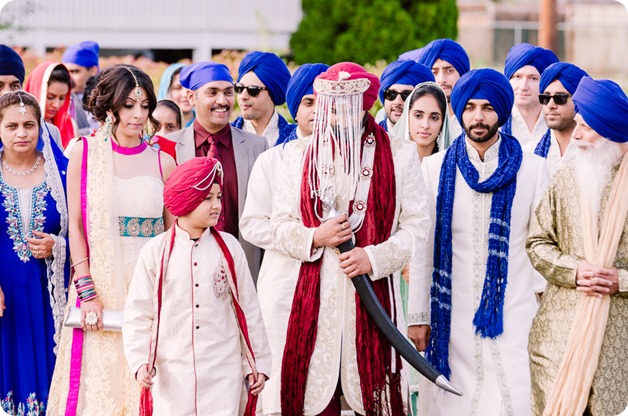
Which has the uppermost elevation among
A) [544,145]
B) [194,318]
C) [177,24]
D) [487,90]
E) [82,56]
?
[177,24]

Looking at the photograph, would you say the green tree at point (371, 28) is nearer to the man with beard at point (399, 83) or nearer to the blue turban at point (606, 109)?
the man with beard at point (399, 83)

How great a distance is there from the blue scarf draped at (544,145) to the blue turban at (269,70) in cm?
179

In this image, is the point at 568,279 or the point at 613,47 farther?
the point at 613,47

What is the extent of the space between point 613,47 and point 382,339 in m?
25.7

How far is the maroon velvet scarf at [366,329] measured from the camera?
577 centimetres

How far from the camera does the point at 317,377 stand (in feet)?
19.0

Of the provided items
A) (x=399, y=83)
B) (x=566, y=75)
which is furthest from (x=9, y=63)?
(x=566, y=75)

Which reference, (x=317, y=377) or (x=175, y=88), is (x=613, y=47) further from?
(x=317, y=377)

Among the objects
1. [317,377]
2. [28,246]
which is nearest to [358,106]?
[317,377]

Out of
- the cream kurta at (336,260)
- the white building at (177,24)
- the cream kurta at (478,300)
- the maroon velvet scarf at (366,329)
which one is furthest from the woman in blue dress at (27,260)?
the white building at (177,24)

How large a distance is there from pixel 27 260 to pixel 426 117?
262 cm

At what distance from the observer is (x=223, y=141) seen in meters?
7.25

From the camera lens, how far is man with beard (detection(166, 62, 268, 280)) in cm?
707

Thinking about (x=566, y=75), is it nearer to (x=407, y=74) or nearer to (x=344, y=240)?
(x=407, y=74)
